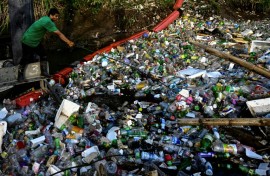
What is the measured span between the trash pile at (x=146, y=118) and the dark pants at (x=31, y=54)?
2.33 ft

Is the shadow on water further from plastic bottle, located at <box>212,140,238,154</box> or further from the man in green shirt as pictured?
plastic bottle, located at <box>212,140,238,154</box>

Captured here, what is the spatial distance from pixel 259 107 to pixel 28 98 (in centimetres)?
388

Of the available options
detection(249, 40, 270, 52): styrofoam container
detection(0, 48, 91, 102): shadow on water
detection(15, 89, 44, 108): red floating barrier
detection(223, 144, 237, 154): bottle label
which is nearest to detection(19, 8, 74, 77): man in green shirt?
detection(15, 89, 44, 108): red floating barrier

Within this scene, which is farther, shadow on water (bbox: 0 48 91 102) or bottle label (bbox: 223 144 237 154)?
shadow on water (bbox: 0 48 91 102)

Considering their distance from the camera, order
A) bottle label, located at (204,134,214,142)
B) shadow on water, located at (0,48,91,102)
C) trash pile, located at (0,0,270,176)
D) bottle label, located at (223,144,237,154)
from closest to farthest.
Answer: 1. trash pile, located at (0,0,270,176)
2. bottle label, located at (223,144,237,154)
3. bottle label, located at (204,134,214,142)
4. shadow on water, located at (0,48,91,102)

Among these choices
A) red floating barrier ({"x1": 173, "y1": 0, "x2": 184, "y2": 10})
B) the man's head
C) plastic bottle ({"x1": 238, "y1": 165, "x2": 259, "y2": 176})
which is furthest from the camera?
red floating barrier ({"x1": 173, "y1": 0, "x2": 184, "y2": 10})

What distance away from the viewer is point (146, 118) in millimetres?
4988

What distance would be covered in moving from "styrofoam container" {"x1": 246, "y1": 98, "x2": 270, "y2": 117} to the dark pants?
13.3 ft

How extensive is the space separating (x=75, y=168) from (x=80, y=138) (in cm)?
64

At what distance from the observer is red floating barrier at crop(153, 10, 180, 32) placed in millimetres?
8445

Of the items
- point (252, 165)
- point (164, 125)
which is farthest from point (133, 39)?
point (252, 165)

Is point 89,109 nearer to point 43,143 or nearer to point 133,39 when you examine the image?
point 43,143

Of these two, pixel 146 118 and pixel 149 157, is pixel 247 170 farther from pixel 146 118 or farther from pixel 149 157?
pixel 146 118

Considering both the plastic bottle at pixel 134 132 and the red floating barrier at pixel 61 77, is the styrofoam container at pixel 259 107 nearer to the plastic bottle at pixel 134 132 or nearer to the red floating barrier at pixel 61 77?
the plastic bottle at pixel 134 132
